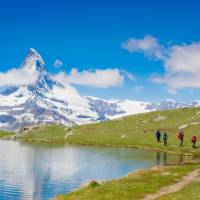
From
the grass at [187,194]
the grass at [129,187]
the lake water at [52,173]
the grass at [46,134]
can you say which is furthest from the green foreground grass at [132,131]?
the grass at [187,194]

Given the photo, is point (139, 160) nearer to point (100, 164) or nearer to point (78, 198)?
point (100, 164)

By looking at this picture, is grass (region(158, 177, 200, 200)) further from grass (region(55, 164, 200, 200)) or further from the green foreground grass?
the green foreground grass

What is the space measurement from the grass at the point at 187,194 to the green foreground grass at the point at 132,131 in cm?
6919

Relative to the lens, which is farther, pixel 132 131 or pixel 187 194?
pixel 132 131

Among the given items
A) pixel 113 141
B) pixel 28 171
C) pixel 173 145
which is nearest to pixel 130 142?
pixel 113 141

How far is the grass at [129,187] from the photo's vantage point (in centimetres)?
4244

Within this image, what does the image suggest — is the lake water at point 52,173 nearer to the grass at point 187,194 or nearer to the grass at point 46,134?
the grass at point 187,194

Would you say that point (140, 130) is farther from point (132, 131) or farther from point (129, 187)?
point (129, 187)

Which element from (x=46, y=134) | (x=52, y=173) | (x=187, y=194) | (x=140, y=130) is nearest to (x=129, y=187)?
(x=187, y=194)

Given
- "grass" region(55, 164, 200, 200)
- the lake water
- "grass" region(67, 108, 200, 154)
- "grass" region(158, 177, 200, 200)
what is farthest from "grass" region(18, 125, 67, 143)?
"grass" region(158, 177, 200, 200)

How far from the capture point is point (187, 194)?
42344 millimetres

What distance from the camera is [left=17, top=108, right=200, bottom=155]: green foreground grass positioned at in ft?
436

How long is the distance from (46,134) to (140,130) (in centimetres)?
4003

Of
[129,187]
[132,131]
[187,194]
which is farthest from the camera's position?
[132,131]
